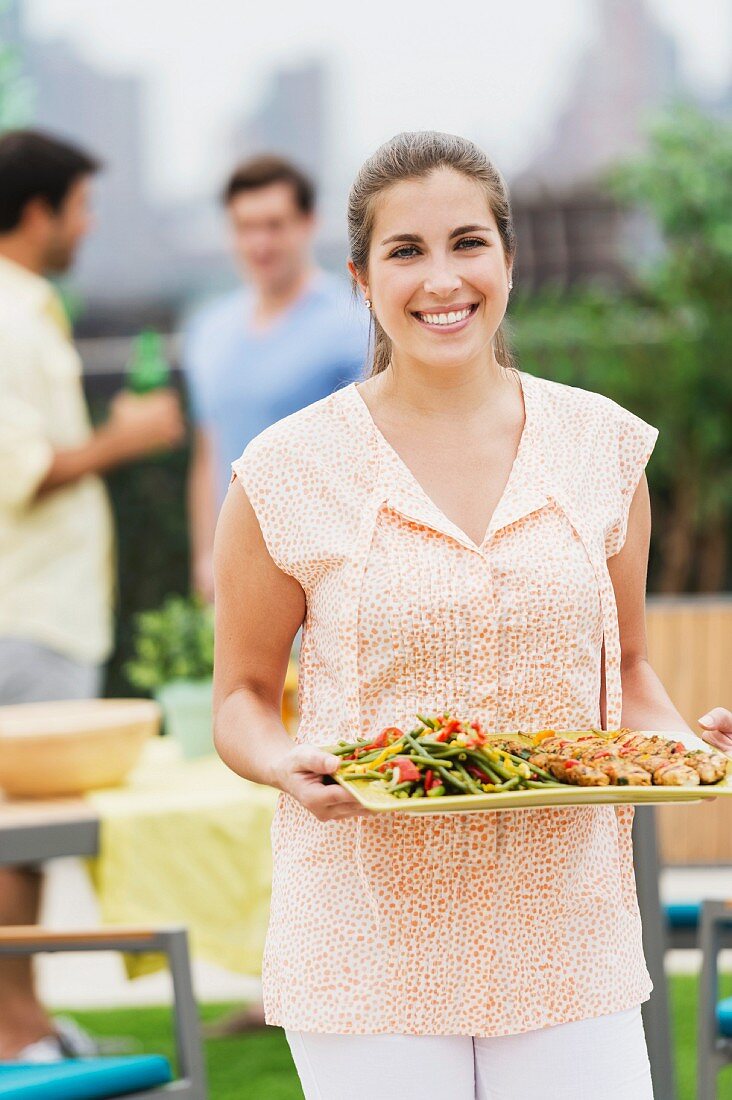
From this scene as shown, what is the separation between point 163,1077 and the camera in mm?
2859

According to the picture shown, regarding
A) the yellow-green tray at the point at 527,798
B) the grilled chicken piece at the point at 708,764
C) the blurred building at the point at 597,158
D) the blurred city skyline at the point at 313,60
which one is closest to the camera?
the yellow-green tray at the point at 527,798

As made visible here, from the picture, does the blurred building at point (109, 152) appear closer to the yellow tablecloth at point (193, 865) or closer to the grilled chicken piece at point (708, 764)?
the yellow tablecloth at point (193, 865)

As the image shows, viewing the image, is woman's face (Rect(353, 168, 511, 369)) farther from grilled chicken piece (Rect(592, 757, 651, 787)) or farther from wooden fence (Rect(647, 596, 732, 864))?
wooden fence (Rect(647, 596, 732, 864))

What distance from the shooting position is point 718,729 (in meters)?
2.01

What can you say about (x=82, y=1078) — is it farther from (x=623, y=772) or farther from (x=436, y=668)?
(x=623, y=772)

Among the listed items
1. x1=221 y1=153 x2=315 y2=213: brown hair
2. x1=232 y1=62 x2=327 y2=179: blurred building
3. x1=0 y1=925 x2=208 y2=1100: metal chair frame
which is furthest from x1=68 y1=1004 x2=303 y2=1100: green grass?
x1=232 y1=62 x2=327 y2=179: blurred building

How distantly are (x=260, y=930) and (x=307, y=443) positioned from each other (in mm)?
1535

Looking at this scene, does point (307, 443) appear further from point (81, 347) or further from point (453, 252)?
point (81, 347)

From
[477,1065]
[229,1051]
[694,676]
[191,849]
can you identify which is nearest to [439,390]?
[477,1065]

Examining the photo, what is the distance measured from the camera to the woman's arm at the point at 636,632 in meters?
2.03

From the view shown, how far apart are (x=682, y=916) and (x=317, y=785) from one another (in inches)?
76.2

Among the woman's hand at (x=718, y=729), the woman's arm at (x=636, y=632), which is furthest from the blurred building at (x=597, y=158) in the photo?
the woman's hand at (x=718, y=729)

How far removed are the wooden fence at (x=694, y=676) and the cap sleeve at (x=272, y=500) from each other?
3014mm

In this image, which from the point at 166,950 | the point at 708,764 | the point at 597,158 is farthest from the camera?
the point at 597,158
